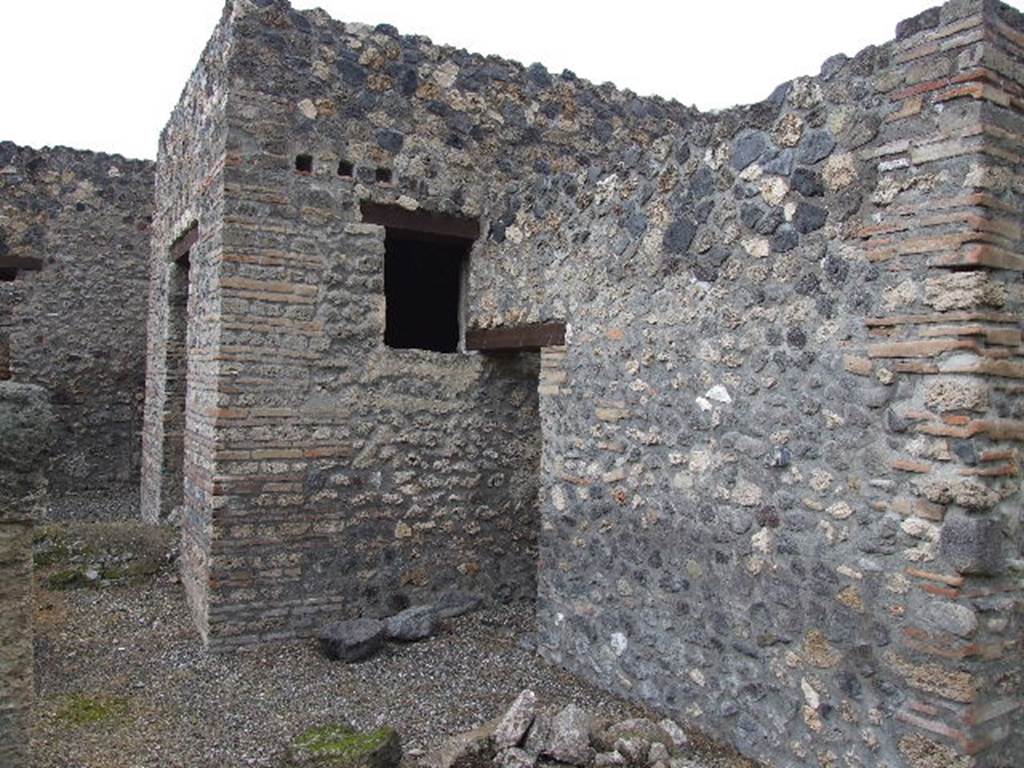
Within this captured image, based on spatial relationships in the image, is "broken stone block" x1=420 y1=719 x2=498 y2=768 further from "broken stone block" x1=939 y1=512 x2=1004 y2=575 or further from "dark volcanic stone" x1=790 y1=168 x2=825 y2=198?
"dark volcanic stone" x1=790 y1=168 x2=825 y2=198

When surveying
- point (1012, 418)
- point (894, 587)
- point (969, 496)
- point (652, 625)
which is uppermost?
point (1012, 418)

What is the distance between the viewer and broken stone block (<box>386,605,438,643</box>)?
5996 mm

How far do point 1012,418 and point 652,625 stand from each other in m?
2.25

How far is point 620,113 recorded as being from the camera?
7.52 meters

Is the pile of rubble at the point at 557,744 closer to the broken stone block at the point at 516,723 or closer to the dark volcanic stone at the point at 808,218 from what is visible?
the broken stone block at the point at 516,723

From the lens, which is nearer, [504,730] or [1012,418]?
[1012,418]

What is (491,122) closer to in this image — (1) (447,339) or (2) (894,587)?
(1) (447,339)

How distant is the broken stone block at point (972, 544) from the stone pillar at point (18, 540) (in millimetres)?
3340

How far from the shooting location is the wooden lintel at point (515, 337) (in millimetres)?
5891

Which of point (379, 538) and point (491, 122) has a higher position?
point (491, 122)

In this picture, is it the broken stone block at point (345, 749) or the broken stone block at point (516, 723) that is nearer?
the broken stone block at point (345, 749)

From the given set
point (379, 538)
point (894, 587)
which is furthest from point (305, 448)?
point (894, 587)

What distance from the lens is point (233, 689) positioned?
5234mm

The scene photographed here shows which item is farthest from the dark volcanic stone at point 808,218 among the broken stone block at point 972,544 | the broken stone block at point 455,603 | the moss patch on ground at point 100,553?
the moss patch on ground at point 100,553
